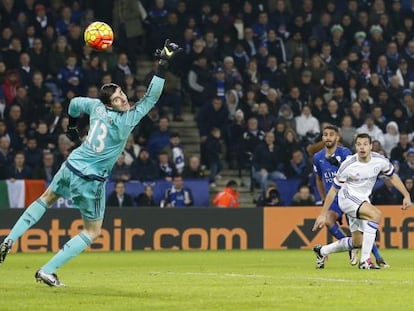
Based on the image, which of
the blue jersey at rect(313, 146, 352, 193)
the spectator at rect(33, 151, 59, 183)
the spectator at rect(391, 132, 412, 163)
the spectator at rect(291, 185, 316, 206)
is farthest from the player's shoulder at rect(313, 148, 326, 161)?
the spectator at rect(391, 132, 412, 163)

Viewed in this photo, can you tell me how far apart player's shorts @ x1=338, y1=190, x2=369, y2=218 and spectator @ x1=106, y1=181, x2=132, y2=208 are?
859 centimetres

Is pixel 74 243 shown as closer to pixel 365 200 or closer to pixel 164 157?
pixel 365 200

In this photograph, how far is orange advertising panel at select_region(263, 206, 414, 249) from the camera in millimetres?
23047

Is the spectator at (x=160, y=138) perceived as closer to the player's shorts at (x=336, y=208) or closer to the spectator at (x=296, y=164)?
the spectator at (x=296, y=164)

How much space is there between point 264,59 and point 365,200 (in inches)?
501

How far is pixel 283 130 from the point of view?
84.2 feet

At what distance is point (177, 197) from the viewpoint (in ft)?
78.5

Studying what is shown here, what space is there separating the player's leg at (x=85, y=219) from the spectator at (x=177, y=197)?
1168 centimetres

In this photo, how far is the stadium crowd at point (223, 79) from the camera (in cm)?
2480

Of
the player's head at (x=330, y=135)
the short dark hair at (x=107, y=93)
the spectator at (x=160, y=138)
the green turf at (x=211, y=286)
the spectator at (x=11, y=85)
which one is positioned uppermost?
the spectator at (x=11, y=85)

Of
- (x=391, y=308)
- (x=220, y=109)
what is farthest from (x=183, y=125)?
(x=391, y=308)

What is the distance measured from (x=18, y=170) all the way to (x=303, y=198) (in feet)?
19.1

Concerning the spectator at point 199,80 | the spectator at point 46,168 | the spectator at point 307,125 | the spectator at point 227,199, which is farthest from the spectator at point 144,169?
the spectator at point 307,125

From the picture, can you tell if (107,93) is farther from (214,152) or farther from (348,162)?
(214,152)
